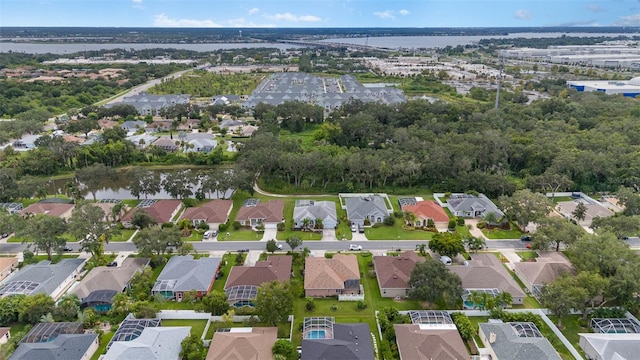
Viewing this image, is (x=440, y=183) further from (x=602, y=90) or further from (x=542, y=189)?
(x=602, y=90)

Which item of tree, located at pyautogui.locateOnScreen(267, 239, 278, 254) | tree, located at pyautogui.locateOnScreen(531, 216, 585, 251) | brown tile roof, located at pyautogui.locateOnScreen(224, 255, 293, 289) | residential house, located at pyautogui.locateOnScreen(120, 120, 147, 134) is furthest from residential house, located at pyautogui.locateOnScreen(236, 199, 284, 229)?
residential house, located at pyautogui.locateOnScreen(120, 120, 147, 134)

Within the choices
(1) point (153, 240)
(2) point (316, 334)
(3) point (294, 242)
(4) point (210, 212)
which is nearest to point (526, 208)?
(3) point (294, 242)

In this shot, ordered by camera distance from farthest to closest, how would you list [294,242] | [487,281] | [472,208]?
[472,208] → [294,242] → [487,281]

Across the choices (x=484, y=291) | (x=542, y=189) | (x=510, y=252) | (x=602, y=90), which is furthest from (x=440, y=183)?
(x=602, y=90)

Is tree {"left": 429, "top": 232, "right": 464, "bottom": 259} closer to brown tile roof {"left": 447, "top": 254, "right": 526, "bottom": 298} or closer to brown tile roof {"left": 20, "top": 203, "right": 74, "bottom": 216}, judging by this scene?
brown tile roof {"left": 447, "top": 254, "right": 526, "bottom": 298}

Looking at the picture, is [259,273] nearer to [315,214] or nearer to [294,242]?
[294,242]
